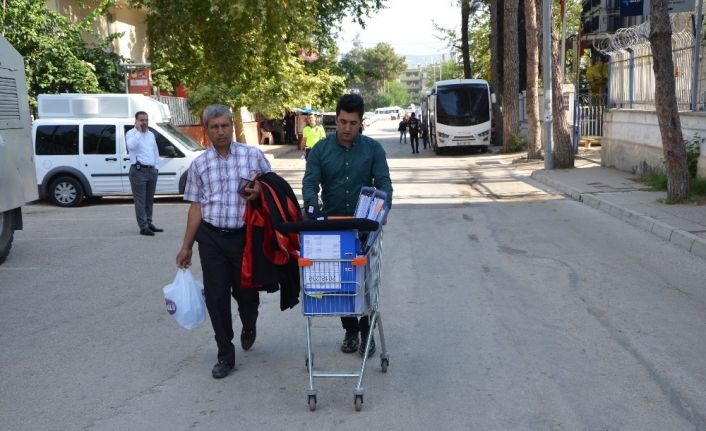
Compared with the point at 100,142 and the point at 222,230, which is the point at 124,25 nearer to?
the point at 100,142

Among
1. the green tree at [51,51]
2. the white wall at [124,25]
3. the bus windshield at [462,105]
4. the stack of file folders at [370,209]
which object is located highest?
the white wall at [124,25]

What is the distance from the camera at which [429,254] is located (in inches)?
416

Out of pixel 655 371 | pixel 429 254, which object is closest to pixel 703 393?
pixel 655 371

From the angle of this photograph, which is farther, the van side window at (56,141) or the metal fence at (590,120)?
the metal fence at (590,120)

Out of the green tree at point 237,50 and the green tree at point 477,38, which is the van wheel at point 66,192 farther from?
the green tree at point 477,38

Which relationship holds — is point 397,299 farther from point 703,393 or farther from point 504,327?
point 703,393

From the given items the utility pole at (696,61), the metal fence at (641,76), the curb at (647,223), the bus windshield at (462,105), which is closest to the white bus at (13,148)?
the curb at (647,223)

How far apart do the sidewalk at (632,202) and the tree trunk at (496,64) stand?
1630 cm

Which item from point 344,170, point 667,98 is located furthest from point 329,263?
point 667,98

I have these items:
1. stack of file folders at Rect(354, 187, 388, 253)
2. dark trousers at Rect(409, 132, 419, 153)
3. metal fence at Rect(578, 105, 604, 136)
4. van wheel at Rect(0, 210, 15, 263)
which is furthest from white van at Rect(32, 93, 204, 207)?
dark trousers at Rect(409, 132, 419, 153)

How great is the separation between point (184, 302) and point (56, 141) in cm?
1327

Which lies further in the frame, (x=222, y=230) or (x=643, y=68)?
(x=643, y=68)

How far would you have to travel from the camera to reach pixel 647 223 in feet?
39.8

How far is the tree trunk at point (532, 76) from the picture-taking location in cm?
2494
